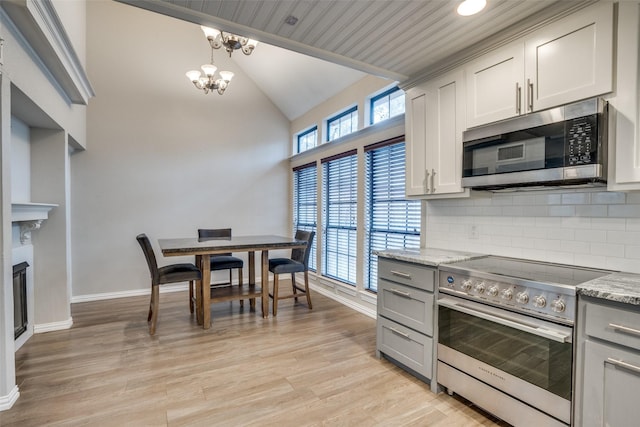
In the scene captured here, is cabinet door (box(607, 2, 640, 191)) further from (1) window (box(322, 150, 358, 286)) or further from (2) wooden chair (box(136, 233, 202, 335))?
(2) wooden chair (box(136, 233, 202, 335))

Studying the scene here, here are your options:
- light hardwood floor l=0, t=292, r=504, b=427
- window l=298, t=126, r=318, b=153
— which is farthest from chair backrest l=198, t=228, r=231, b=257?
window l=298, t=126, r=318, b=153

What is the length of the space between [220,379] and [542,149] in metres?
2.69

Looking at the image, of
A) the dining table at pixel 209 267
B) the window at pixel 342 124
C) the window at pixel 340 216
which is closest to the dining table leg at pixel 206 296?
the dining table at pixel 209 267

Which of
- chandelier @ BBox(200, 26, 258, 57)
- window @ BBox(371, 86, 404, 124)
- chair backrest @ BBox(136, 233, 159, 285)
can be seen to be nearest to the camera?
chandelier @ BBox(200, 26, 258, 57)

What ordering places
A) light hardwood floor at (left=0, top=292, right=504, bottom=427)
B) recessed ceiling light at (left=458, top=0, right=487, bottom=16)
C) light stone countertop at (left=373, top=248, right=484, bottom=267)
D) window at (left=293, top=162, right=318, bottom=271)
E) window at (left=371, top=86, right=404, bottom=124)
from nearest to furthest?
recessed ceiling light at (left=458, top=0, right=487, bottom=16) → light hardwood floor at (left=0, top=292, right=504, bottom=427) → light stone countertop at (left=373, top=248, right=484, bottom=267) → window at (left=371, top=86, right=404, bottom=124) → window at (left=293, top=162, right=318, bottom=271)

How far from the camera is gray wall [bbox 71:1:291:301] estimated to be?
4.39m

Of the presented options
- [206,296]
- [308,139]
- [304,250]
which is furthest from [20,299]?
[308,139]

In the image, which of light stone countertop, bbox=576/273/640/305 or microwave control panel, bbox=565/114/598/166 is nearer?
light stone countertop, bbox=576/273/640/305

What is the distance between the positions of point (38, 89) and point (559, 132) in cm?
377

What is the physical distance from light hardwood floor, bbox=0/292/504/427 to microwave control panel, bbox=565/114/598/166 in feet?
5.28

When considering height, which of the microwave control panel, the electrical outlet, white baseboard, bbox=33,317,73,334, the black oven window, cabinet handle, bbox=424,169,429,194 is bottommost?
white baseboard, bbox=33,317,73,334

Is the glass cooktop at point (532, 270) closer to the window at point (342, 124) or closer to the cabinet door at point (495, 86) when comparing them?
the cabinet door at point (495, 86)

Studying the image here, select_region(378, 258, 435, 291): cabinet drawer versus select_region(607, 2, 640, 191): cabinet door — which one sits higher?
select_region(607, 2, 640, 191): cabinet door

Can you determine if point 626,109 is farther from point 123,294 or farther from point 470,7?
point 123,294
